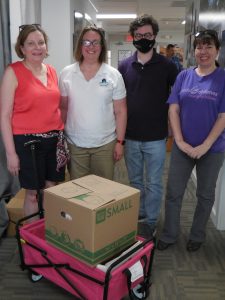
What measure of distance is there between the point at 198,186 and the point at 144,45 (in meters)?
1.02

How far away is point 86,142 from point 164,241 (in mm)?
925

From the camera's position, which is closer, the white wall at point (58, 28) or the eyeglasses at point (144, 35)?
the eyeglasses at point (144, 35)

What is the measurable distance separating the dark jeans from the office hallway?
0.13m

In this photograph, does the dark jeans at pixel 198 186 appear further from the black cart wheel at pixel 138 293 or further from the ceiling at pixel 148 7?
the ceiling at pixel 148 7

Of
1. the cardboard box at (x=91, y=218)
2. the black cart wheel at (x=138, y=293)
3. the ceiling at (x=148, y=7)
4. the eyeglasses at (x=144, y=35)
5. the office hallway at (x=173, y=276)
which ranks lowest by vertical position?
the office hallway at (x=173, y=276)

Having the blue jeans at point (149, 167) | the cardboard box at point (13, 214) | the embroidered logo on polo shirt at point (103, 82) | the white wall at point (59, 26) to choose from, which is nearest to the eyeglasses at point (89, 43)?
the embroidered logo on polo shirt at point (103, 82)

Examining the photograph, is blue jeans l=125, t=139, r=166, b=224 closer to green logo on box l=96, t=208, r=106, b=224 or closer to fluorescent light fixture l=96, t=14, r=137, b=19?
green logo on box l=96, t=208, r=106, b=224

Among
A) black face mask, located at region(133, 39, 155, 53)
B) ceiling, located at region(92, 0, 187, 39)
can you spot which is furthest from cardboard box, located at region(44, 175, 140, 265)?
ceiling, located at region(92, 0, 187, 39)

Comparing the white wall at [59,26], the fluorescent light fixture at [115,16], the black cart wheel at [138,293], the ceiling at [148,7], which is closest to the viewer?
the black cart wheel at [138,293]

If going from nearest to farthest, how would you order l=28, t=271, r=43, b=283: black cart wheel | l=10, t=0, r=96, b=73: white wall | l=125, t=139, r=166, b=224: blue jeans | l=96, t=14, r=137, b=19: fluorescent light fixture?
l=28, t=271, r=43, b=283: black cart wheel, l=125, t=139, r=166, b=224: blue jeans, l=10, t=0, r=96, b=73: white wall, l=96, t=14, r=137, b=19: fluorescent light fixture

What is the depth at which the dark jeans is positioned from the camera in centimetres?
207

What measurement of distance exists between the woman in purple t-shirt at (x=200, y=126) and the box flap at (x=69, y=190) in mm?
752

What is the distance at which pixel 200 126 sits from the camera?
1989 mm

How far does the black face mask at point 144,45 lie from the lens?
2.09 metres
